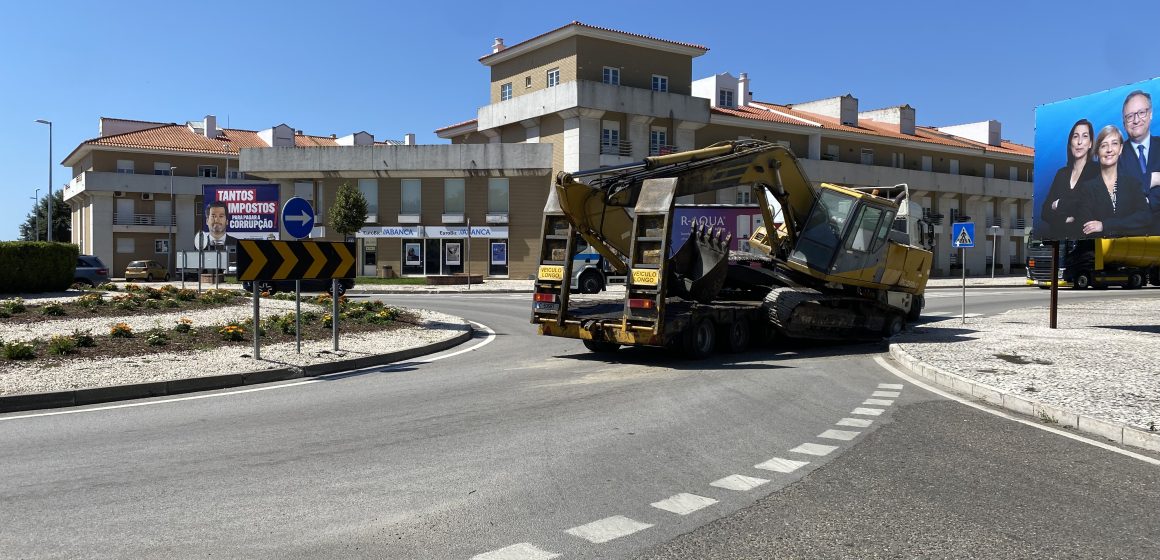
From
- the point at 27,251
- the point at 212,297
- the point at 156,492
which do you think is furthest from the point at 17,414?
the point at 27,251

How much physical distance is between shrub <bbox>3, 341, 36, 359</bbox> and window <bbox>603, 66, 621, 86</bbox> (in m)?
35.2

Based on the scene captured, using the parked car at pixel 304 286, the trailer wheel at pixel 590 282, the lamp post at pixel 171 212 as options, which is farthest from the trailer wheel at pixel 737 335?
the lamp post at pixel 171 212

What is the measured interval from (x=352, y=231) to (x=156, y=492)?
→ 38.8 metres

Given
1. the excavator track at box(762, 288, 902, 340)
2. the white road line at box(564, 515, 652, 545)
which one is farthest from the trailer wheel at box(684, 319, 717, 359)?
the white road line at box(564, 515, 652, 545)

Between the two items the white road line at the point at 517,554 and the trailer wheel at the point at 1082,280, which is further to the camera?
the trailer wheel at the point at 1082,280

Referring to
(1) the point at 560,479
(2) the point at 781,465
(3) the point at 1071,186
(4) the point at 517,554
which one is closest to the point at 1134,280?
(3) the point at 1071,186

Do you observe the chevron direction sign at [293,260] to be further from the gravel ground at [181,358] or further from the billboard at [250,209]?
the billboard at [250,209]

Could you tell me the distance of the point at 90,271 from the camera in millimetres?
28094

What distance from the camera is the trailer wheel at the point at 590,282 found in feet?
89.8

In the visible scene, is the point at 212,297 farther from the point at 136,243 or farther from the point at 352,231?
the point at 136,243

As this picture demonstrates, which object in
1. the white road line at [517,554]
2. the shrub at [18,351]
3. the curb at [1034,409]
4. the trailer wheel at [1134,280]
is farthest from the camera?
the trailer wheel at [1134,280]

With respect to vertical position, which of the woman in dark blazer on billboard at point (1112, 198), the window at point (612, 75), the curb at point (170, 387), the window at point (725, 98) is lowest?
the curb at point (170, 387)

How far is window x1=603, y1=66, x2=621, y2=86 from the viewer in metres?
42.1

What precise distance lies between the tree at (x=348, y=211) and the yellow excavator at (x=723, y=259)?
3031 cm
